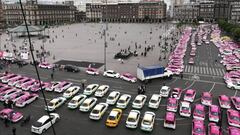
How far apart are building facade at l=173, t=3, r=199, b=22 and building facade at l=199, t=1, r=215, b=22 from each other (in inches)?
127

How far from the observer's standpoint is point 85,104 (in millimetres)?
27156

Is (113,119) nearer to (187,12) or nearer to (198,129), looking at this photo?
(198,129)

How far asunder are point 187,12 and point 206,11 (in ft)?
51.0

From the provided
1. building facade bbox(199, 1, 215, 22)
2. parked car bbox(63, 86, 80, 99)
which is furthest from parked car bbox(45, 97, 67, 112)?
building facade bbox(199, 1, 215, 22)

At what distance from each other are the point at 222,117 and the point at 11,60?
46.5 meters

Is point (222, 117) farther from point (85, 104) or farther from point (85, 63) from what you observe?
point (85, 63)

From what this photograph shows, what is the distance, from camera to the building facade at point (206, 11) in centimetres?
17962

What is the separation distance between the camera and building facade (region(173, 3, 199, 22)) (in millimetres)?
185625

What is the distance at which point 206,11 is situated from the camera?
182250 millimetres

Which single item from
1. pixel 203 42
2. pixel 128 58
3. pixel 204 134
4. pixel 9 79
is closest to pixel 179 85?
pixel 204 134

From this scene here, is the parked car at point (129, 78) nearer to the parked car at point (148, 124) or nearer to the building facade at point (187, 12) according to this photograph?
the parked car at point (148, 124)

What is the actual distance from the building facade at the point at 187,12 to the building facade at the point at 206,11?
3.23 metres

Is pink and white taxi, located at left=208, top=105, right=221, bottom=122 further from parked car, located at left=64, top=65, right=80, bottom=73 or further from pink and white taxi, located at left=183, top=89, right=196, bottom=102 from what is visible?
parked car, located at left=64, top=65, right=80, bottom=73

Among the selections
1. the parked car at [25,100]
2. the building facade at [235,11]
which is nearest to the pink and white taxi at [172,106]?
the parked car at [25,100]
